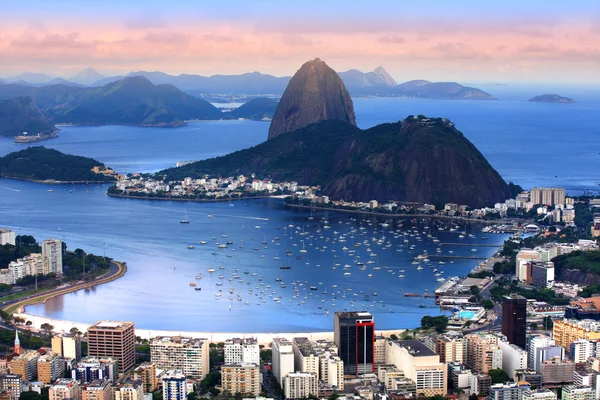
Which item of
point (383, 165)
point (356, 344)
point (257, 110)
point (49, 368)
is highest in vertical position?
point (257, 110)

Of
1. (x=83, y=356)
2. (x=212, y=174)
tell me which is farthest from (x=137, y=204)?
(x=83, y=356)

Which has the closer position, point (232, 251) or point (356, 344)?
point (356, 344)

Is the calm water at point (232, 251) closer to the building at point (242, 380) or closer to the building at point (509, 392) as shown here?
the building at point (242, 380)

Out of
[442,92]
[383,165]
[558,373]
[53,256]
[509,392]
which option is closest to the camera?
[509,392]

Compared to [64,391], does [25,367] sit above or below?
above

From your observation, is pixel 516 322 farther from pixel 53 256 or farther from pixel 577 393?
pixel 53 256

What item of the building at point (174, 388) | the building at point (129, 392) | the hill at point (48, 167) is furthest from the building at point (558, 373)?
the hill at point (48, 167)

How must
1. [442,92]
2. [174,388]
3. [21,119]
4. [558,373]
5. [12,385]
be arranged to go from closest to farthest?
[174,388] < [12,385] < [558,373] < [21,119] < [442,92]

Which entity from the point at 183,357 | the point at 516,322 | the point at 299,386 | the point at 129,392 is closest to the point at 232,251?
the point at 183,357
